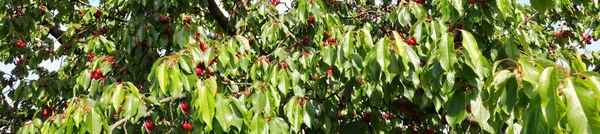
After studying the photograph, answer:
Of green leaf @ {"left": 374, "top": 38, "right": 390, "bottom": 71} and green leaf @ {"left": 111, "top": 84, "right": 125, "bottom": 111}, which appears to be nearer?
green leaf @ {"left": 374, "top": 38, "right": 390, "bottom": 71}

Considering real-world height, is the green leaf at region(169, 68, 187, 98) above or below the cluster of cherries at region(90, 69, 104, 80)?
below

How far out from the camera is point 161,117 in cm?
317

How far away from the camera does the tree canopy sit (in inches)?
51.2

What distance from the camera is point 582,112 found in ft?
2.95

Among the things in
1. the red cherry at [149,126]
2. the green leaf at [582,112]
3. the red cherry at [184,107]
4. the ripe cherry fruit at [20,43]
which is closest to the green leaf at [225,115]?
the red cherry at [184,107]

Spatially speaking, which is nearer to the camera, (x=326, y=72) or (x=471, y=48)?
(x=471, y=48)

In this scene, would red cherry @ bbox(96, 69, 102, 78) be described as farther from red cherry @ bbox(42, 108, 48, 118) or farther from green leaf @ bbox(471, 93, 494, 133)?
green leaf @ bbox(471, 93, 494, 133)

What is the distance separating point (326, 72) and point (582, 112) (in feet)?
6.21

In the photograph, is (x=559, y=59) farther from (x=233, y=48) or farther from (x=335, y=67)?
(x=233, y=48)

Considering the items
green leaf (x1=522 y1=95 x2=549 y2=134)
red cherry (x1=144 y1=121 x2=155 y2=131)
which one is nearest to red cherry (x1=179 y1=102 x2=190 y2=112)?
red cherry (x1=144 y1=121 x2=155 y2=131)

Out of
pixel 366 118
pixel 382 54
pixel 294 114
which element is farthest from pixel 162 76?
pixel 366 118

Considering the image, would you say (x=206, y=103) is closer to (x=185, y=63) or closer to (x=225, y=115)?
(x=225, y=115)

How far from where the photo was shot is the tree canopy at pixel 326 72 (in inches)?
51.2

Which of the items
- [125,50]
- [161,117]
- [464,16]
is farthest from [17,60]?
[464,16]
